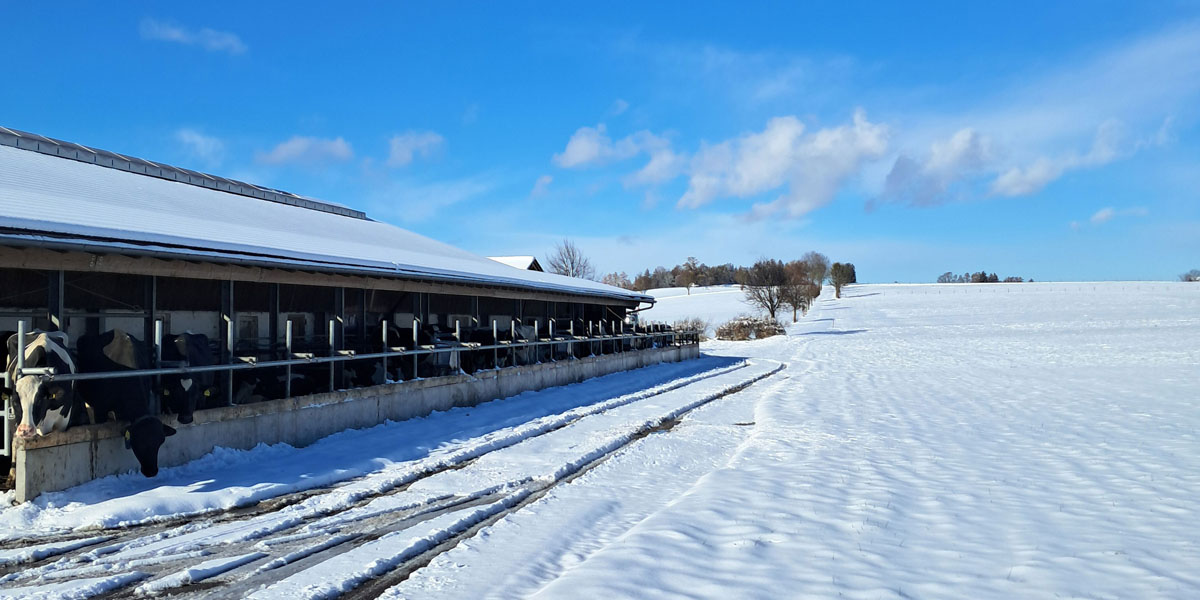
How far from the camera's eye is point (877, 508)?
24.8 feet

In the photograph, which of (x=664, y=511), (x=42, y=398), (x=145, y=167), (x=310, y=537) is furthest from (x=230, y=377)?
(x=145, y=167)

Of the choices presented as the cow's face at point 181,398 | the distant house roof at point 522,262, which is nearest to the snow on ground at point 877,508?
the cow's face at point 181,398

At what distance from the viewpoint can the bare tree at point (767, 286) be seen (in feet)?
202

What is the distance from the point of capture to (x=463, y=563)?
229 inches

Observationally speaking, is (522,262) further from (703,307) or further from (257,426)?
(703,307)

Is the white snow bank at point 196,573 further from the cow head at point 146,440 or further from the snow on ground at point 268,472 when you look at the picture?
the cow head at point 146,440

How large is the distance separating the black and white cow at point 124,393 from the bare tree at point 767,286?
5509 cm

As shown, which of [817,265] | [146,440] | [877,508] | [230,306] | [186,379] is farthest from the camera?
[817,265]

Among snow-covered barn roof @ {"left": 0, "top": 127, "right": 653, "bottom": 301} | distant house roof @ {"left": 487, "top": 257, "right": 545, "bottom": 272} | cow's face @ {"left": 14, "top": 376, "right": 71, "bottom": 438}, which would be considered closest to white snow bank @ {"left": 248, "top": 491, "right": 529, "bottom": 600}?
cow's face @ {"left": 14, "top": 376, "right": 71, "bottom": 438}

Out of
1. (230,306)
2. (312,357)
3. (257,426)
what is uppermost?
(230,306)

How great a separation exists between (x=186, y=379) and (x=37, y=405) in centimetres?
175

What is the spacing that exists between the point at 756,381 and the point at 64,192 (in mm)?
18203

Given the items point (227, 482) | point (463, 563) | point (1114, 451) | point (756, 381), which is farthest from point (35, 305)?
point (756, 381)

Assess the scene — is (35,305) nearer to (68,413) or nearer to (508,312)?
(68,413)
